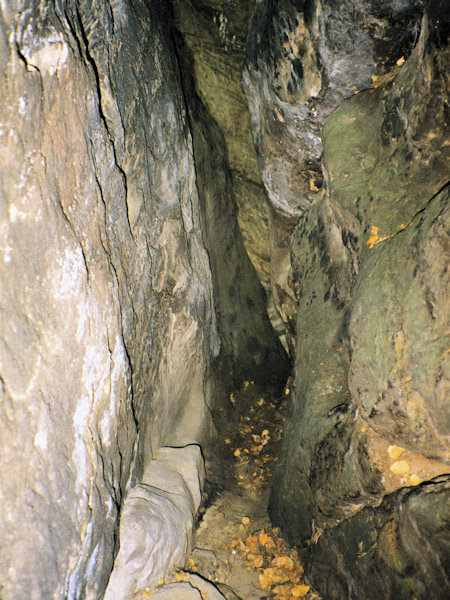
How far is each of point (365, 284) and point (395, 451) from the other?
102 centimetres

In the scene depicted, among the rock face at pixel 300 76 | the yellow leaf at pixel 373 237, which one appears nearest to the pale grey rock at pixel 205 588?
the rock face at pixel 300 76

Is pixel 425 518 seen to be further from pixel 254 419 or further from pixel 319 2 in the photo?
pixel 319 2

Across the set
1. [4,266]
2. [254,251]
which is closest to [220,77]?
[254,251]

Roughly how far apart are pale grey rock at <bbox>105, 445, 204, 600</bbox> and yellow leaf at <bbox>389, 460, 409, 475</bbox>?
1.53 meters

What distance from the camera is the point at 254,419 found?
4691mm

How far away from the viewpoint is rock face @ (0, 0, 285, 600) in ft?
5.26

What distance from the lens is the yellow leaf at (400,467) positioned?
2457mm

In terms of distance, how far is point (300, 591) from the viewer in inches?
118

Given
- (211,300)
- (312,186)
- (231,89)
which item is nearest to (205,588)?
Answer: (211,300)

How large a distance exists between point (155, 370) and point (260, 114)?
263 centimetres

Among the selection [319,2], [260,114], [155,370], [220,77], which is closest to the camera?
[319,2]

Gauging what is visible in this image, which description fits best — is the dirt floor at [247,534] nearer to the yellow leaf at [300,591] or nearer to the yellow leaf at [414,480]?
the yellow leaf at [300,591]

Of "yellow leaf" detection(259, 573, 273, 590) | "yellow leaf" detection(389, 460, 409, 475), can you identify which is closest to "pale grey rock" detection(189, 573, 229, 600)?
"yellow leaf" detection(259, 573, 273, 590)

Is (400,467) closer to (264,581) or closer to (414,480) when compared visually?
(414,480)
